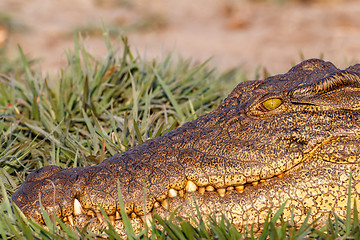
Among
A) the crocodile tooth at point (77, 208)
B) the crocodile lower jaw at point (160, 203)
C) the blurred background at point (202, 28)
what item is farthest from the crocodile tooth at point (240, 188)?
the blurred background at point (202, 28)

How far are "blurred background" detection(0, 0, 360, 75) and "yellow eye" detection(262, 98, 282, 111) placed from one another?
3.59 meters

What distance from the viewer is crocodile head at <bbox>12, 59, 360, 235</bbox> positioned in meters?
1.97

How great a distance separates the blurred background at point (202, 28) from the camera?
22.5ft

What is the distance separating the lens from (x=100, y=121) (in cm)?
341

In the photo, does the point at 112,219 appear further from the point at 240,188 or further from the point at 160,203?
the point at 240,188

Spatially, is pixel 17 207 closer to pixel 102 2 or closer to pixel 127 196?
pixel 127 196

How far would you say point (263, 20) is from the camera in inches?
375

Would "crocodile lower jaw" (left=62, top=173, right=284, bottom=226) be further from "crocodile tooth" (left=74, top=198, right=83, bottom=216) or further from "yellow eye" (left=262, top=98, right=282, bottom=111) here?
"yellow eye" (left=262, top=98, right=282, bottom=111)

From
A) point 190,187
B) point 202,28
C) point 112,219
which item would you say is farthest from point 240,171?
point 202,28

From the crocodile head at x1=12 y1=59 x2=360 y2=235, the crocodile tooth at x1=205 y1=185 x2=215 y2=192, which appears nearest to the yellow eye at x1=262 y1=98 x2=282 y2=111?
the crocodile head at x1=12 y1=59 x2=360 y2=235

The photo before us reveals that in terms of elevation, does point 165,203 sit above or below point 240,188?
below

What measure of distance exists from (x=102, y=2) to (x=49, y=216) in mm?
9878

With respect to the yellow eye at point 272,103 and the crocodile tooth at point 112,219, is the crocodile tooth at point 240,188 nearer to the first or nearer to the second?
the yellow eye at point 272,103

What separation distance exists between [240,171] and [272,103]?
1.26 feet
